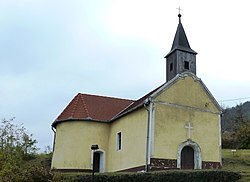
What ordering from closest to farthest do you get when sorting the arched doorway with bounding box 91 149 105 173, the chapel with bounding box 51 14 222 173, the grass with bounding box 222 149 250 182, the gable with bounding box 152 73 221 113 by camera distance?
the chapel with bounding box 51 14 222 173 → the gable with bounding box 152 73 221 113 → the arched doorway with bounding box 91 149 105 173 → the grass with bounding box 222 149 250 182

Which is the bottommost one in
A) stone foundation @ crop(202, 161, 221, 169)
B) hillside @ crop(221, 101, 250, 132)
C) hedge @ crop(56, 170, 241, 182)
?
hedge @ crop(56, 170, 241, 182)

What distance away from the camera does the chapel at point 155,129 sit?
1019 inches

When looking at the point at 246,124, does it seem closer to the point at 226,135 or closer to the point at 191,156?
the point at 226,135

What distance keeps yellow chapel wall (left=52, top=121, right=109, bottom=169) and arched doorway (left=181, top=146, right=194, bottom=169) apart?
7.03 metres

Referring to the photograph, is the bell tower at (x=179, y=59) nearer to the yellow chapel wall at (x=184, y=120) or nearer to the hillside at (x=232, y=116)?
the yellow chapel wall at (x=184, y=120)

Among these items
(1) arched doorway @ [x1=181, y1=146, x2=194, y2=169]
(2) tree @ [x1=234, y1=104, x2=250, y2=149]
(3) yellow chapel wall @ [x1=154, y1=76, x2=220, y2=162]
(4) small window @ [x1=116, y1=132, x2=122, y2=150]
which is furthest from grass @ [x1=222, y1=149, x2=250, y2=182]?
(4) small window @ [x1=116, y1=132, x2=122, y2=150]

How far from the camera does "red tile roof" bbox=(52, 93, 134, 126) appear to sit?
31047 millimetres

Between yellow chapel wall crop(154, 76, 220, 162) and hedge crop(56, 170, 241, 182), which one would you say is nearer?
hedge crop(56, 170, 241, 182)

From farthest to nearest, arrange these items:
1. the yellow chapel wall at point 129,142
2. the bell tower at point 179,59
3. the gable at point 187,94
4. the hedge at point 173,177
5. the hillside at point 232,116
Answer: the hillside at point 232,116, the bell tower at point 179,59, the gable at point 187,94, the yellow chapel wall at point 129,142, the hedge at point 173,177

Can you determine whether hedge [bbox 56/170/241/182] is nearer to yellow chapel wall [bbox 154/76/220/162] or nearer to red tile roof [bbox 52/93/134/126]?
yellow chapel wall [bbox 154/76/220/162]

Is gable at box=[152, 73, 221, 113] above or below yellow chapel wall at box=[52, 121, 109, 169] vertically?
above

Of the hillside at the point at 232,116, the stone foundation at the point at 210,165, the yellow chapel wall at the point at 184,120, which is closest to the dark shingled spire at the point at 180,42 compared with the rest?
the yellow chapel wall at the point at 184,120

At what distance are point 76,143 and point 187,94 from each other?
9.24 metres

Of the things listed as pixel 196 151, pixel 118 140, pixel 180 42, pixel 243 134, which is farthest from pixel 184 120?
pixel 243 134
